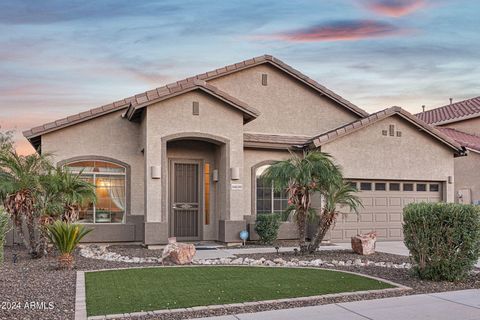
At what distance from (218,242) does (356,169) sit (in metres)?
5.60

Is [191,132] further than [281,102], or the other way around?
[281,102]

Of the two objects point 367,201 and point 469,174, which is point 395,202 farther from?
point 469,174

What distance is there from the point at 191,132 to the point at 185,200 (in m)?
2.66

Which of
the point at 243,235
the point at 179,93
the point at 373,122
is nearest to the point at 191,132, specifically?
the point at 179,93

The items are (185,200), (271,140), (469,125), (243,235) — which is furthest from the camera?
(469,125)

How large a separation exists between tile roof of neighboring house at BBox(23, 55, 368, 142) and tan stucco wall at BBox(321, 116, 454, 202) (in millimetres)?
2107

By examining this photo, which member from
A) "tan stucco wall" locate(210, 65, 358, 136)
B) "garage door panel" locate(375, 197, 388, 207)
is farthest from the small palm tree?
"garage door panel" locate(375, 197, 388, 207)

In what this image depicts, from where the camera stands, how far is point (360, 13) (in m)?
14.5

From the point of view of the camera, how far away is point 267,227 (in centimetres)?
1650

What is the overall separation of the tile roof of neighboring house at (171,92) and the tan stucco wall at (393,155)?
211cm

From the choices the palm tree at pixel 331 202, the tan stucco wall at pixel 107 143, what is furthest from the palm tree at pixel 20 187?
the palm tree at pixel 331 202

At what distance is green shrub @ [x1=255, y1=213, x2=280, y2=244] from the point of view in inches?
650

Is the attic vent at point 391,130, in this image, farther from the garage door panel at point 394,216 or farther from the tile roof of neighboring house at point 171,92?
the garage door panel at point 394,216

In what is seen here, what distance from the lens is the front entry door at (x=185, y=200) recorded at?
675 inches
